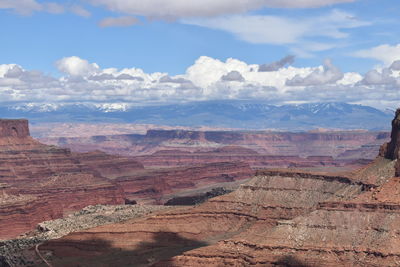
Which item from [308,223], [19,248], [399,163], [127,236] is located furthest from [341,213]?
[19,248]

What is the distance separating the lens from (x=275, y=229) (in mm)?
94188

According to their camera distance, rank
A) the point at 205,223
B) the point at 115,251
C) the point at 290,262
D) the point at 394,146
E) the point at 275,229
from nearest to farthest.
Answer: the point at 290,262, the point at 275,229, the point at 115,251, the point at 394,146, the point at 205,223

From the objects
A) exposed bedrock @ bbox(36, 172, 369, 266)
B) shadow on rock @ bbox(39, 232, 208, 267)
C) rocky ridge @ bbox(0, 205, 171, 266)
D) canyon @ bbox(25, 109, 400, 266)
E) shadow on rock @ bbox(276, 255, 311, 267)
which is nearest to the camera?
shadow on rock @ bbox(276, 255, 311, 267)

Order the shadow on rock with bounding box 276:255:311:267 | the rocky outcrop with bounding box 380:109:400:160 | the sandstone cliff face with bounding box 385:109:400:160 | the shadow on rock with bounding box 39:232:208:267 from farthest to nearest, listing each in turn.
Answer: the rocky outcrop with bounding box 380:109:400:160 < the sandstone cliff face with bounding box 385:109:400:160 < the shadow on rock with bounding box 39:232:208:267 < the shadow on rock with bounding box 276:255:311:267

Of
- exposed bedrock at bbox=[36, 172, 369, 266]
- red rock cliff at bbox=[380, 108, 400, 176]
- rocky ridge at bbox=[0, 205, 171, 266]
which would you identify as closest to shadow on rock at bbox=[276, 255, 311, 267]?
exposed bedrock at bbox=[36, 172, 369, 266]

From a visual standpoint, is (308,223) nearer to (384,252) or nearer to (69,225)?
(384,252)

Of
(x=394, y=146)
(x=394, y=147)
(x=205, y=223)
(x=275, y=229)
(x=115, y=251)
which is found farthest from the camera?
(x=205, y=223)

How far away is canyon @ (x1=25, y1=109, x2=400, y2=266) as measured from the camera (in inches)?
3425

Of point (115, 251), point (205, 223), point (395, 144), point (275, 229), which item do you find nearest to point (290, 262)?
point (275, 229)

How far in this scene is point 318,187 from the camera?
126 metres

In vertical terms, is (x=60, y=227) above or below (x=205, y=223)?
below

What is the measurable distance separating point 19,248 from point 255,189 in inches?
1814

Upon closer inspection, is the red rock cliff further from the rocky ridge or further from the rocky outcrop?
the rocky ridge

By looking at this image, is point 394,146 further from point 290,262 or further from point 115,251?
point 115,251
